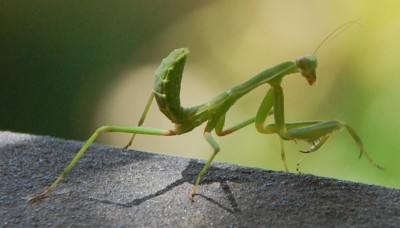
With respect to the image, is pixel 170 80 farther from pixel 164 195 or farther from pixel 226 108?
pixel 164 195

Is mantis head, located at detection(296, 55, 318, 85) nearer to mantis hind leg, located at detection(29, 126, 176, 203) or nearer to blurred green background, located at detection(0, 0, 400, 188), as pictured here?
mantis hind leg, located at detection(29, 126, 176, 203)

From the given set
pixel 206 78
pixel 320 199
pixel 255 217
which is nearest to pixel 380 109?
pixel 206 78

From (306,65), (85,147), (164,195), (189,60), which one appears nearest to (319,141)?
(306,65)

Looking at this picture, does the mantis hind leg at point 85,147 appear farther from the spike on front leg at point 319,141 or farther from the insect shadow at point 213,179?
the spike on front leg at point 319,141

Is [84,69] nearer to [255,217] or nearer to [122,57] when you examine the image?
[122,57]

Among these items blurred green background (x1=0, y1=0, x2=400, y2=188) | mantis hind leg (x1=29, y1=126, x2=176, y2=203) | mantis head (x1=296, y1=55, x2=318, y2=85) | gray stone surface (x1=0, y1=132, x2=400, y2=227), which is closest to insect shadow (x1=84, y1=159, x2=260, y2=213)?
gray stone surface (x1=0, y1=132, x2=400, y2=227)

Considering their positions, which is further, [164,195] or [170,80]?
[170,80]

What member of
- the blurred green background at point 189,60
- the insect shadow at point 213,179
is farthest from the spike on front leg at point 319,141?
the blurred green background at point 189,60
